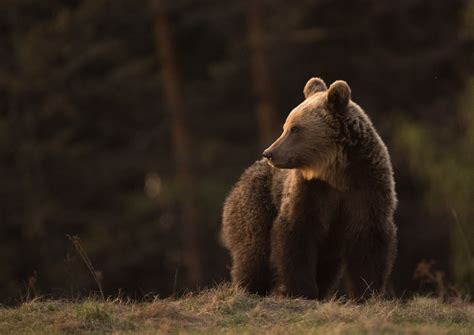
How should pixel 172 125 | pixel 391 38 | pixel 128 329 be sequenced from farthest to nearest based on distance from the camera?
→ pixel 391 38 < pixel 172 125 < pixel 128 329

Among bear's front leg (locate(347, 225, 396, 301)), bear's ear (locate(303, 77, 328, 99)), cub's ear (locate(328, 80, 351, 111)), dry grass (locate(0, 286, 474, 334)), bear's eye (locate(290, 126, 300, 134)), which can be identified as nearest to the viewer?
dry grass (locate(0, 286, 474, 334))

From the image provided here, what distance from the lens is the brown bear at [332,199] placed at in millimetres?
9039

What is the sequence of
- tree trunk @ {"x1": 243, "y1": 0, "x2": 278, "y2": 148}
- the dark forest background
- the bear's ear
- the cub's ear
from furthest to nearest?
1. the dark forest background
2. tree trunk @ {"x1": 243, "y1": 0, "x2": 278, "y2": 148}
3. the bear's ear
4. the cub's ear

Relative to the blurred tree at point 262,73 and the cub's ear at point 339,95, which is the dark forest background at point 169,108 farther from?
the cub's ear at point 339,95

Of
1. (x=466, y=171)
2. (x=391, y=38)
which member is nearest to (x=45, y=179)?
(x=391, y=38)

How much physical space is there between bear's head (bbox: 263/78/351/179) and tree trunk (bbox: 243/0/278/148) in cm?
1380

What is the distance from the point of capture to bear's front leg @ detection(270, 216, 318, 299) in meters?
9.04

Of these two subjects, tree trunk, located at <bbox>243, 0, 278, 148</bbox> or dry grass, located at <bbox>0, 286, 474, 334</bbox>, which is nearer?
dry grass, located at <bbox>0, 286, 474, 334</bbox>

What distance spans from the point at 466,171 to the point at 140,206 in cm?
1018

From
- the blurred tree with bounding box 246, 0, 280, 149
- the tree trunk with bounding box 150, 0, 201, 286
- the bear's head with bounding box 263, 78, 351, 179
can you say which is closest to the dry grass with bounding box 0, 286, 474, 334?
the bear's head with bounding box 263, 78, 351, 179

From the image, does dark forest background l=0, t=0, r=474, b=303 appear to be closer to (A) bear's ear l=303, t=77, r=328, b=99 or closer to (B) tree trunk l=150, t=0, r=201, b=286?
(B) tree trunk l=150, t=0, r=201, b=286

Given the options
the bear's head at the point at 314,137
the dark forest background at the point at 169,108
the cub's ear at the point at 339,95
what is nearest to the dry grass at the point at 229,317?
the bear's head at the point at 314,137

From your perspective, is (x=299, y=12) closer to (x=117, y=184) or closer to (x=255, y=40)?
(x=255, y=40)

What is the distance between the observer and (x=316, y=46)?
26.2 m
